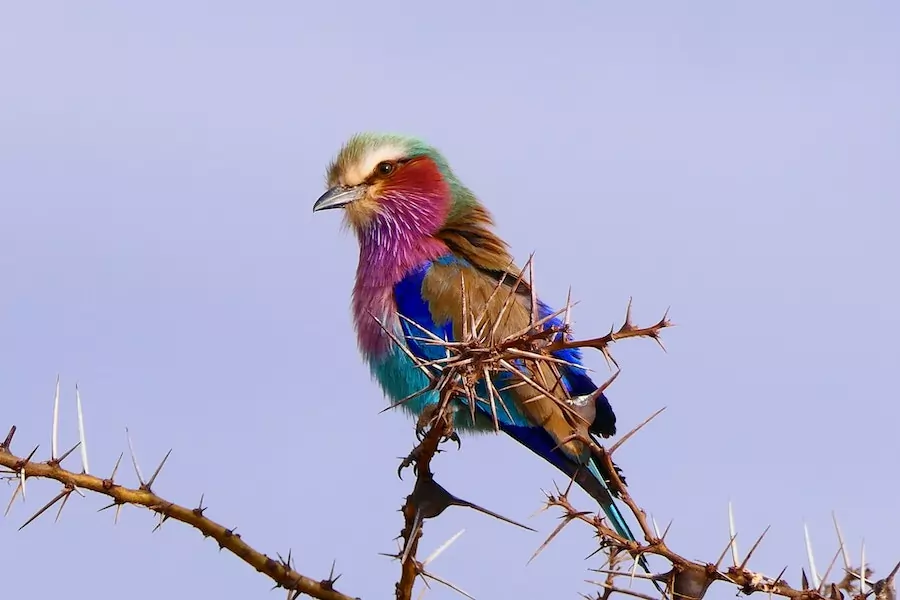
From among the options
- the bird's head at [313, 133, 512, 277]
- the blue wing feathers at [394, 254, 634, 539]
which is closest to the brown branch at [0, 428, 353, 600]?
the blue wing feathers at [394, 254, 634, 539]

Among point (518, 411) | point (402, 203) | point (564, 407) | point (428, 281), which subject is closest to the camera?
point (564, 407)

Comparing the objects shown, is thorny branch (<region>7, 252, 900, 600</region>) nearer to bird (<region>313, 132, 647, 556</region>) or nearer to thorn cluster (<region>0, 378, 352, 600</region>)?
thorn cluster (<region>0, 378, 352, 600</region>)

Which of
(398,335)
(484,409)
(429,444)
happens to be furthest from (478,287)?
(429,444)

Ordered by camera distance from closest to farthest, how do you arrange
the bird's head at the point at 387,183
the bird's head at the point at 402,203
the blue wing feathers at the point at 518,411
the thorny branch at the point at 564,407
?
the thorny branch at the point at 564,407 < the blue wing feathers at the point at 518,411 < the bird's head at the point at 402,203 < the bird's head at the point at 387,183

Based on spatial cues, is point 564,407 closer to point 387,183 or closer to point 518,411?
point 518,411

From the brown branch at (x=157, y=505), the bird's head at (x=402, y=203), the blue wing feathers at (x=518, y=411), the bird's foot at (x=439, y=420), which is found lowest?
the brown branch at (x=157, y=505)

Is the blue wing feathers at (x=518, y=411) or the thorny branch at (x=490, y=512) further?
the blue wing feathers at (x=518, y=411)

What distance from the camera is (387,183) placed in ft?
20.9

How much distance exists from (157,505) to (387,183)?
3583 millimetres

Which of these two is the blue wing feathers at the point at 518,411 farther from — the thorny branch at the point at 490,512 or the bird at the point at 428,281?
the thorny branch at the point at 490,512

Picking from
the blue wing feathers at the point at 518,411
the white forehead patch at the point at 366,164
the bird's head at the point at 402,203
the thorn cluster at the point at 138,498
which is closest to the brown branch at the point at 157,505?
the thorn cluster at the point at 138,498

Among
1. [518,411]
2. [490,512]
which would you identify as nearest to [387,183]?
[518,411]

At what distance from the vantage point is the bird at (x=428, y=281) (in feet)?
16.8

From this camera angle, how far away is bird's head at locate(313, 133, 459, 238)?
20.4 ft
